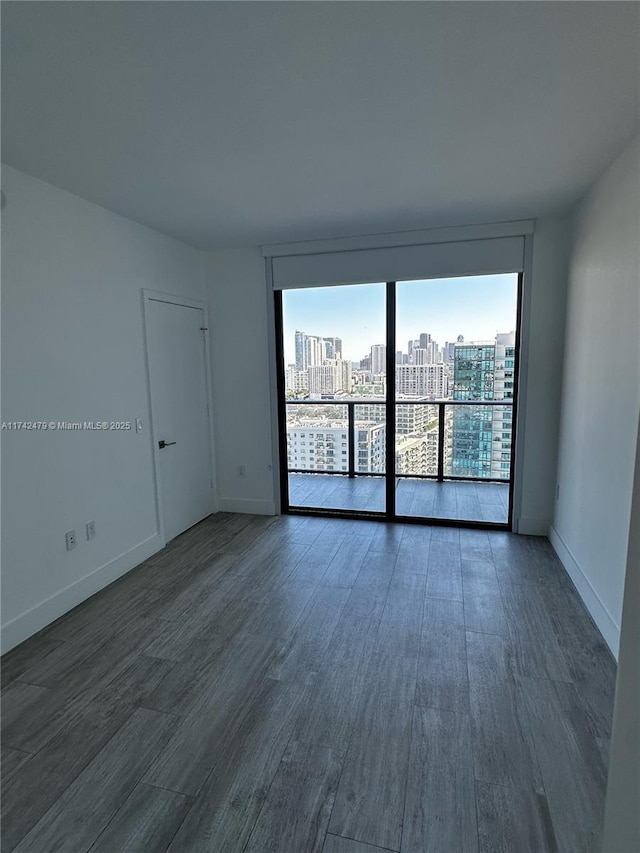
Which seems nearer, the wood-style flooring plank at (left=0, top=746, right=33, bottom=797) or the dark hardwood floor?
the dark hardwood floor

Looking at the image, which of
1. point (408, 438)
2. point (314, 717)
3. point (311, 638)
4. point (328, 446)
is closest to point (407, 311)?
point (408, 438)

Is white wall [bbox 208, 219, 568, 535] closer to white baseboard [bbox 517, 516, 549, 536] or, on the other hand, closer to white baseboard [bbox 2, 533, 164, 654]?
white baseboard [bbox 517, 516, 549, 536]

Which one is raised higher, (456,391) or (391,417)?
(456,391)

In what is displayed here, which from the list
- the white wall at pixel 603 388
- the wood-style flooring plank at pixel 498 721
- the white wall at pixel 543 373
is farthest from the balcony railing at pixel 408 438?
the wood-style flooring plank at pixel 498 721

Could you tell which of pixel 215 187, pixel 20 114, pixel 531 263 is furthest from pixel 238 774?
pixel 531 263

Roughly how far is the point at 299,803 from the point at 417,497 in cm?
308

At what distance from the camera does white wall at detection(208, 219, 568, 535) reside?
334 cm

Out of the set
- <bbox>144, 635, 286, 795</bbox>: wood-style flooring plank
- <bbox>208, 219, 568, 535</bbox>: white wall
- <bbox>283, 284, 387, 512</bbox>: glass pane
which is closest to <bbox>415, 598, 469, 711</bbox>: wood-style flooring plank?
<bbox>144, 635, 286, 795</bbox>: wood-style flooring plank

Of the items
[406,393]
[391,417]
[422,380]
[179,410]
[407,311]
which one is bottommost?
[391,417]

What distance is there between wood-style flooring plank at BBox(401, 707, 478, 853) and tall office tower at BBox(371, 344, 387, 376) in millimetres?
2751

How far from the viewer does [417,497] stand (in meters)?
4.25

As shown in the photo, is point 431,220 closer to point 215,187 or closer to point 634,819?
point 215,187

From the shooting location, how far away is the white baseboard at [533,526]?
3.59 metres

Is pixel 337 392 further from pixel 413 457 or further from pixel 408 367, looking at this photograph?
pixel 413 457
